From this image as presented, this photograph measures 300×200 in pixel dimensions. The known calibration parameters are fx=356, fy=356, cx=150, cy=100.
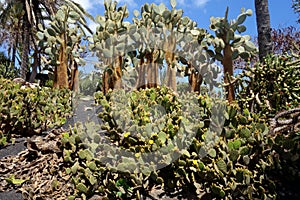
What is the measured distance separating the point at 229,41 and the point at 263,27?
1.34 metres

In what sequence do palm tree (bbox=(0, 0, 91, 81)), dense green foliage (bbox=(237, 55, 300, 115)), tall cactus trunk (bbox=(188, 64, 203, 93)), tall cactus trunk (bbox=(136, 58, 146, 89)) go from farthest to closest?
palm tree (bbox=(0, 0, 91, 81)) < tall cactus trunk (bbox=(136, 58, 146, 89)) < tall cactus trunk (bbox=(188, 64, 203, 93)) < dense green foliage (bbox=(237, 55, 300, 115))

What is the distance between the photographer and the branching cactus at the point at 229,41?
470cm

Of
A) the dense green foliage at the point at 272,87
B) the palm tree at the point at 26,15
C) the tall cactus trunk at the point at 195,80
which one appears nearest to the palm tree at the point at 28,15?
the palm tree at the point at 26,15

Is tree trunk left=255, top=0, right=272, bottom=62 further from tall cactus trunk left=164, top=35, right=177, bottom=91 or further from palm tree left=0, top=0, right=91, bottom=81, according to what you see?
palm tree left=0, top=0, right=91, bottom=81

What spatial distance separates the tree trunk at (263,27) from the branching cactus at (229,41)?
63cm

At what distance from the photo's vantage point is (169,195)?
8.16ft

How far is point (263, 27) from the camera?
5.79 meters

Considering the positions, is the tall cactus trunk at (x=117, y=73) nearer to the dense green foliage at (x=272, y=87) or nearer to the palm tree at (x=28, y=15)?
the dense green foliage at (x=272, y=87)

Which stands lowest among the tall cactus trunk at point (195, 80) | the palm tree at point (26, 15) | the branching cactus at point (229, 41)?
the tall cactus trunk at point (195, 80)

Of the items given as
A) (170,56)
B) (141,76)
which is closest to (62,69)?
(141,76)

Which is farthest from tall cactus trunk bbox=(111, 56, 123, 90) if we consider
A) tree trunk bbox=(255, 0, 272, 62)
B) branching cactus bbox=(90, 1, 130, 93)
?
tree trunk bbox=(255, 0, 272, 62)

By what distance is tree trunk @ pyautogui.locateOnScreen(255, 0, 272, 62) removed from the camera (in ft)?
18.0

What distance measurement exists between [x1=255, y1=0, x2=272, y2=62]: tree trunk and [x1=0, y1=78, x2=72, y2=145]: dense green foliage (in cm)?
319

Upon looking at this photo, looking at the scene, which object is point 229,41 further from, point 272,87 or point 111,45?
point 111,45
